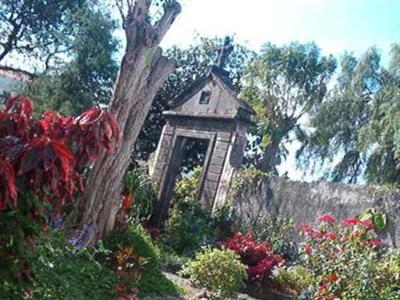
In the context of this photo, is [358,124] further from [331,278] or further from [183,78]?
[331,278]

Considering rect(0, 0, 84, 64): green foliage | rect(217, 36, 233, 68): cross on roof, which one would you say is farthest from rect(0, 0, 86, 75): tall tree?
rect(217, 36, 233, 68): cross on roof

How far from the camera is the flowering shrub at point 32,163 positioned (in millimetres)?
1744

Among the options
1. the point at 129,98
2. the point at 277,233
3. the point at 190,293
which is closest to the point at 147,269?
the point at 190,293

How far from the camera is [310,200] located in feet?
30.9

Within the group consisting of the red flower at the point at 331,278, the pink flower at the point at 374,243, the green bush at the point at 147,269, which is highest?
the pink flower at the point at 374,243

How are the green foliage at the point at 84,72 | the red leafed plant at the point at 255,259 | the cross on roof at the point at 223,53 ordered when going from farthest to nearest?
the green foliage at the point at 84,72 < the cross on roof at the point at 223,53 < the red leafed plant at the point at 255,259

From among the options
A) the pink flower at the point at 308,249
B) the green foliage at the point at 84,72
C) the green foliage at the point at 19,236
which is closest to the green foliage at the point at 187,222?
the pink flower at the point at 308,249

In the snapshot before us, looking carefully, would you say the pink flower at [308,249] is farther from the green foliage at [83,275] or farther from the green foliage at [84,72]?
the green foliage at [84,72]

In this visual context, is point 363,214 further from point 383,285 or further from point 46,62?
point 46,62

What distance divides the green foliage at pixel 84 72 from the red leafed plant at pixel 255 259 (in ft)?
23.1

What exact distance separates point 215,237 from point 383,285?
166 inches

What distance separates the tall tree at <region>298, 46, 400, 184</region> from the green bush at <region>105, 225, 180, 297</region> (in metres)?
9.83

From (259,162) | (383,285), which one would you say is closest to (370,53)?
(259,162)

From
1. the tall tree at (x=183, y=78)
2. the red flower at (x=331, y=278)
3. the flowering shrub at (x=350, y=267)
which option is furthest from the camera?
the tall tree at (x=183, y=78)
